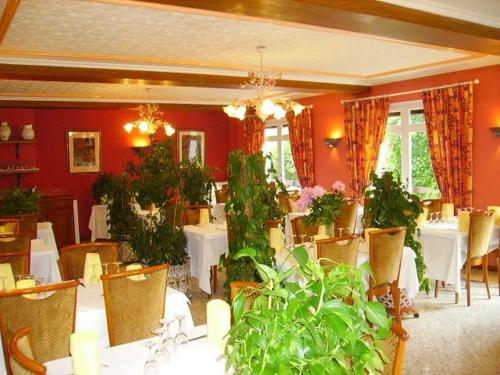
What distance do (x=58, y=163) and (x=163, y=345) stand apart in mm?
9729

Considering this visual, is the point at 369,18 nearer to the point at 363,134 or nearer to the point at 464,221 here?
the point at 464,221

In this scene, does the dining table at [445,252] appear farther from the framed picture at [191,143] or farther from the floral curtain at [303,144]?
the framed picture at [191,143]

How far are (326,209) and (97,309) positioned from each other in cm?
231

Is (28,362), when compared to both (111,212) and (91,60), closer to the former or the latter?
(91,60)

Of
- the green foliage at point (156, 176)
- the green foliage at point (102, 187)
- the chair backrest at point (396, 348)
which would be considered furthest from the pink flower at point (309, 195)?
the green foliage at point (102, 187)

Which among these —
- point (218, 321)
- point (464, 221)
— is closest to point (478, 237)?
point (464, 221)

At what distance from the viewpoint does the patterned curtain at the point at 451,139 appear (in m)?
7.17

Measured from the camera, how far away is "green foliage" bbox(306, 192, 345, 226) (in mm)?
4551

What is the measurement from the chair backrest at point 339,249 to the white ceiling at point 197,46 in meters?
2.02

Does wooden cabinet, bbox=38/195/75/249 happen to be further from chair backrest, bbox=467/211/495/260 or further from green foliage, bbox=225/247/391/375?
green foliage, bbox=225/247/391/375

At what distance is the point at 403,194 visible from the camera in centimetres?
488

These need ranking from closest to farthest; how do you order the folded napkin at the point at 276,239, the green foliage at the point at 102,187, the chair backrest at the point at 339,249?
the chair backrest at the point at 339,249, the folded napkin at the point at 276,239, the green foliage at the point at 102,187

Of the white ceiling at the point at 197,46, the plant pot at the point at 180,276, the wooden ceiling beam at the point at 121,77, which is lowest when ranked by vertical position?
the plant pot at the point at 180,276

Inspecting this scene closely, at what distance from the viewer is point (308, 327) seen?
1.00m
